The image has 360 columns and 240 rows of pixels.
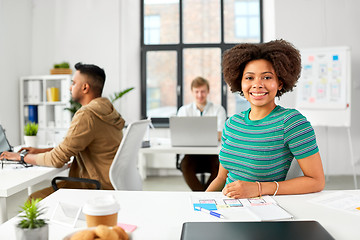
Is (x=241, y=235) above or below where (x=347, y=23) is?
below

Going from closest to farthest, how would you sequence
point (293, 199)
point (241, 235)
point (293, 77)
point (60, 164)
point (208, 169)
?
point (241, 235), point (293, 199), point (293, 77), point (60, 164), point (208, 169)

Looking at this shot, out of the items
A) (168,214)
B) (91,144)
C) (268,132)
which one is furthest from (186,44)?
(168,214)

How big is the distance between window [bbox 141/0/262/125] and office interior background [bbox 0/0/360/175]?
17 cm

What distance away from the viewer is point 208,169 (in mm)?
3477

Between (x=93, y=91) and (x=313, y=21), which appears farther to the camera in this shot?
(x=313, y=21)

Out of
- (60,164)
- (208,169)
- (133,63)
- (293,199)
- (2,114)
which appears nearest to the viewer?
(293,199)

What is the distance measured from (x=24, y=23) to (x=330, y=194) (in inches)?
196

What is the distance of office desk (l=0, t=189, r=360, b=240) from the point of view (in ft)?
3.40

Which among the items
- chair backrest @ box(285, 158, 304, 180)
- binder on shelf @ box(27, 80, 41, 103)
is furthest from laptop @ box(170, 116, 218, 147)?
binder on shelf @ box(27, 80, 41, 103)

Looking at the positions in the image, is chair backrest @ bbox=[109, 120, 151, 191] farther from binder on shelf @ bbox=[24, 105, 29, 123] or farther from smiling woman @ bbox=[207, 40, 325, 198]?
binder on shelf @ bbox=[24, 105, 29, 123]

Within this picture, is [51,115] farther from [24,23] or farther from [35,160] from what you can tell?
[35,160]

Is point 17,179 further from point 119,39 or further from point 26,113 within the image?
point 119,39

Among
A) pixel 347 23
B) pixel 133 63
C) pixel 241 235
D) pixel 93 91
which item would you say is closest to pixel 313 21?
pixel 347 23

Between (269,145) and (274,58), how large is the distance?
1.26 feet
